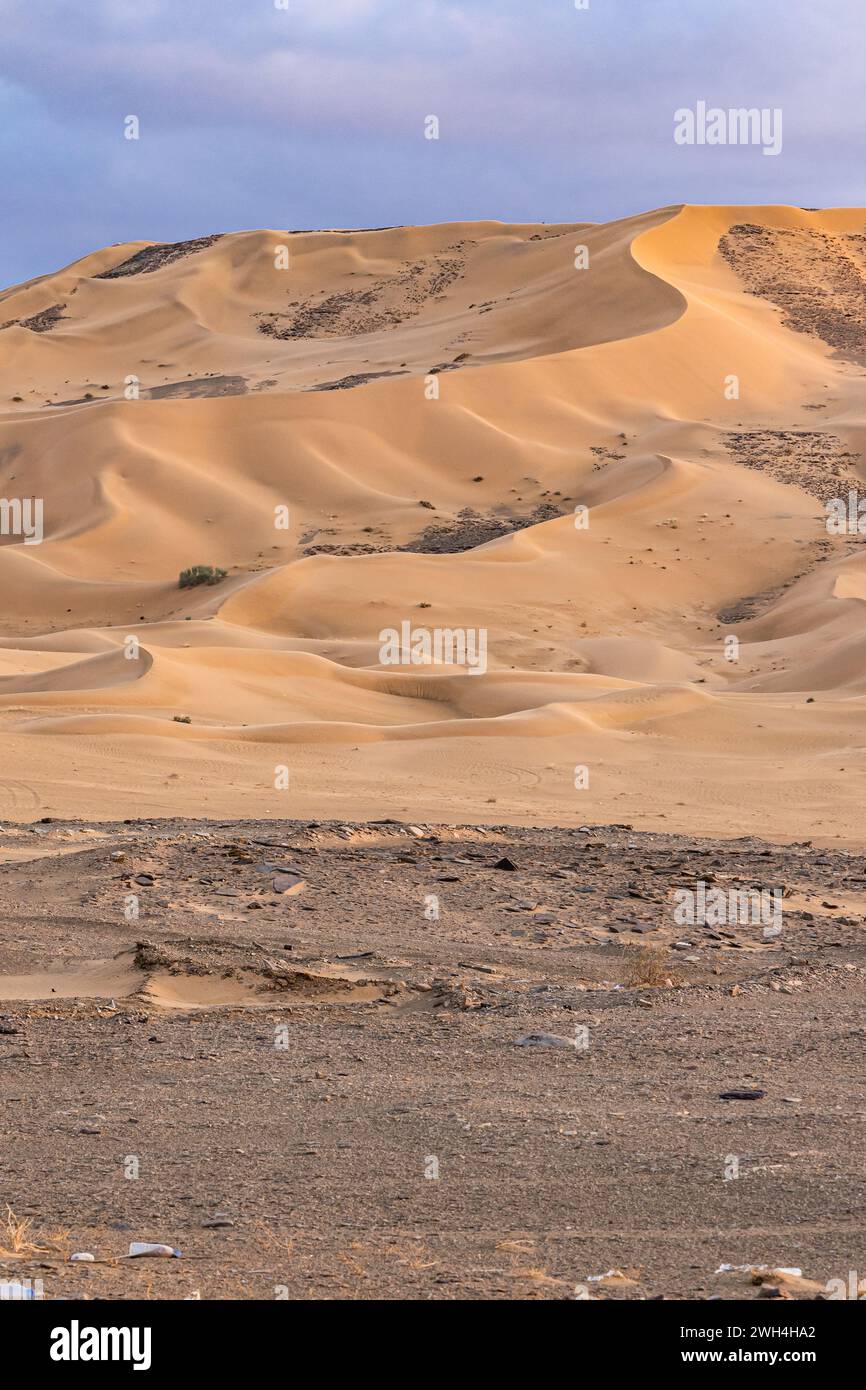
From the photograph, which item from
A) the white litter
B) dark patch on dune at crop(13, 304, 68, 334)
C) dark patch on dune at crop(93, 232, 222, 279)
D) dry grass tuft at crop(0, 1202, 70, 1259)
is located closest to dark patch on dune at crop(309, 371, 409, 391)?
dark patch on dune at crop(13, 304, 68, 334)

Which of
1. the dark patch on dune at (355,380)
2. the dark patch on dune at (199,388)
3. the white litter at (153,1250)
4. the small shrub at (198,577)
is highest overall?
the dark patch on dune at (199,388)

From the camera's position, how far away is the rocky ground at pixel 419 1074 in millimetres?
3697

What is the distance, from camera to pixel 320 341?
56812mm

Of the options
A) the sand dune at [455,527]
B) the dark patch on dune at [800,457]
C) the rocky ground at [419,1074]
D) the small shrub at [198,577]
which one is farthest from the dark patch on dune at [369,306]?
the rocky ground at [419,1074]

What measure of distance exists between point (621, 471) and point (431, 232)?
3845 cm

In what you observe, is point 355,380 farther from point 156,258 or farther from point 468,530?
point 156,258

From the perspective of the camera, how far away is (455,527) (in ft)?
109

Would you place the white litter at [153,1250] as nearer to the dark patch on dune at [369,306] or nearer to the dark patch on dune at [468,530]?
the dark patch on dune at [468,530]

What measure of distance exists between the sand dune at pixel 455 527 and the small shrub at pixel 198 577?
45 centimetres

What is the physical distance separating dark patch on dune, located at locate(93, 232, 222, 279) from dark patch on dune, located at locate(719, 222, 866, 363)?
28.6 meters

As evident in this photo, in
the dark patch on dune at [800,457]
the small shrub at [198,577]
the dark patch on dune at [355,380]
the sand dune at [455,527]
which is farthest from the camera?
the dark patch on dune at [355,380]

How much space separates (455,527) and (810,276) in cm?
2778

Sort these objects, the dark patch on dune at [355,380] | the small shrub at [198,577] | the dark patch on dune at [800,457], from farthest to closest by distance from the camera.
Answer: the dark patch on dune at [355,380], the dark patch on dune at [800,457], the small shrub at [198,577]

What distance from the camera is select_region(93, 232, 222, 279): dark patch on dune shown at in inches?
2906
